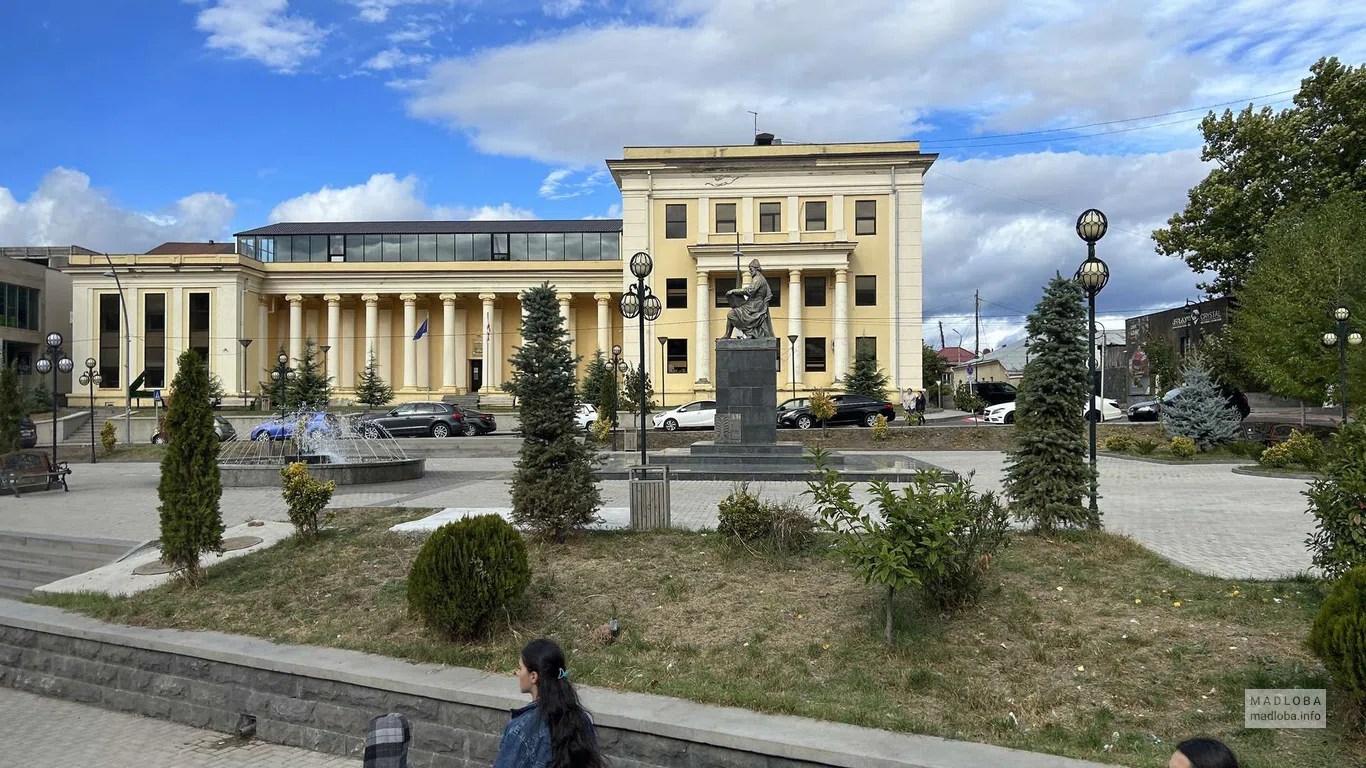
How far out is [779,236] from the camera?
161ft

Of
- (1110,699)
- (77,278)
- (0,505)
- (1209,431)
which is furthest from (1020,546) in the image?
(77,278)

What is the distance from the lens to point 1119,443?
26344 mm

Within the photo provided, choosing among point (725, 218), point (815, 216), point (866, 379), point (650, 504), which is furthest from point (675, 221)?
point (650, 504)

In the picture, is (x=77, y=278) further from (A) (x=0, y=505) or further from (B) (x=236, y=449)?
(A) (x=0, y=505)

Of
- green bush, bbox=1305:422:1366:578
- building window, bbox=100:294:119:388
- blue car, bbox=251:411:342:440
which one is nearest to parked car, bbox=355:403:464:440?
blue car, bbox=251:411:342:440

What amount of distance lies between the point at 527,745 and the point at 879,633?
383 centimetres

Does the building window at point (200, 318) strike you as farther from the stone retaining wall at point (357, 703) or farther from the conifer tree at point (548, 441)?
the conifer tree at point (548, 441)

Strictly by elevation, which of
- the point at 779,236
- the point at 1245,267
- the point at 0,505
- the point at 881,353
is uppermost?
the point at 779,236

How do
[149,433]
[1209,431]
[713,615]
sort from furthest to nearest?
1. [149,433]
2. [1209,431]
3. [713,615]

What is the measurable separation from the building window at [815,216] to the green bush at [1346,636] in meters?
46.1

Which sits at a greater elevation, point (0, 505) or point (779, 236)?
point (779, 236)

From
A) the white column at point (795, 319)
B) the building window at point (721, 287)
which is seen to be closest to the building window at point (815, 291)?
the white column at point (795, 319)

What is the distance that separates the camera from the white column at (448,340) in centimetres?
5731

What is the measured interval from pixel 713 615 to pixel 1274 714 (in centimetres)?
390
